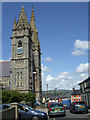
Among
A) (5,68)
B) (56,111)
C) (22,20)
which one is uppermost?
(22,20)

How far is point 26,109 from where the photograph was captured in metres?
13.5

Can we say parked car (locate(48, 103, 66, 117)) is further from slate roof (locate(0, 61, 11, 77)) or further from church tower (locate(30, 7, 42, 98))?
slate roof (locate(0, 61, 11, 77))

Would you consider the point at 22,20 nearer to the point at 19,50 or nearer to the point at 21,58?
the point at 19,50

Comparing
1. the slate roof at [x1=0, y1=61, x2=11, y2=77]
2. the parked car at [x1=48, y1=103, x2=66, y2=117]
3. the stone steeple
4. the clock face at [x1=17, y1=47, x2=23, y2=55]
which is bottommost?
the parked car at [x1=48, y1=103, x2=66, y2=117]

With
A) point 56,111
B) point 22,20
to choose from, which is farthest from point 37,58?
point 56,111

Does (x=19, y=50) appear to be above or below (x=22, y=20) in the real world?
below

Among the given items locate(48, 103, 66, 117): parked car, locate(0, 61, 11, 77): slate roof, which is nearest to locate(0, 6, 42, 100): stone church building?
locate(0, 61, 11, 77): slate roof

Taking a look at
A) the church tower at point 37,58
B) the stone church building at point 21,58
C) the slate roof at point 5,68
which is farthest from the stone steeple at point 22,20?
the slate roof at point 5,68

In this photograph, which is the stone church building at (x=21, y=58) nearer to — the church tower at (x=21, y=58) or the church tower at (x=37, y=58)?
the church tower at (x=21, y=58)

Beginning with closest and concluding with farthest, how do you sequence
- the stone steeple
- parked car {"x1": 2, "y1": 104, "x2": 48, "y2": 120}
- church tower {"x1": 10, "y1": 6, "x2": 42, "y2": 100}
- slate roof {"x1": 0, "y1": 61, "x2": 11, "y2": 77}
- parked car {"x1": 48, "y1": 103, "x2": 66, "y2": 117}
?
parked car {"x1": 2, "y1": 104, "x2": 48, "y2": 120} → parked car {"x1": 48, "y1": 103, "x2": 66, "y2": 117} → church tower {"x1": 10, "y1": 6, "x2": 42, "y2": 100} → the stone steeple → slate roof {"x1": 0, "y1": 61, "x2": 11, "y2": 77}

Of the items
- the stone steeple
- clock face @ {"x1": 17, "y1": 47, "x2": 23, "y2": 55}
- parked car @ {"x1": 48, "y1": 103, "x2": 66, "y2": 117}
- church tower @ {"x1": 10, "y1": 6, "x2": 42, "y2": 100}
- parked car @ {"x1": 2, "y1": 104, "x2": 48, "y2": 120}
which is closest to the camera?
parked car @ {"x1": 2, "y1": 104, "x2": 48, "y2": 120}

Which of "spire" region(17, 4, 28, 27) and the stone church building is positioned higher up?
"spire" region(17, 4, 28, 27)

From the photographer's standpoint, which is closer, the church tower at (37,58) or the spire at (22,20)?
the spire at (22,20)

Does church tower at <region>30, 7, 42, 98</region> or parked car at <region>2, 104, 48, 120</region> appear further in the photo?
church tower at <region>30, 7, 42, 98</region>
